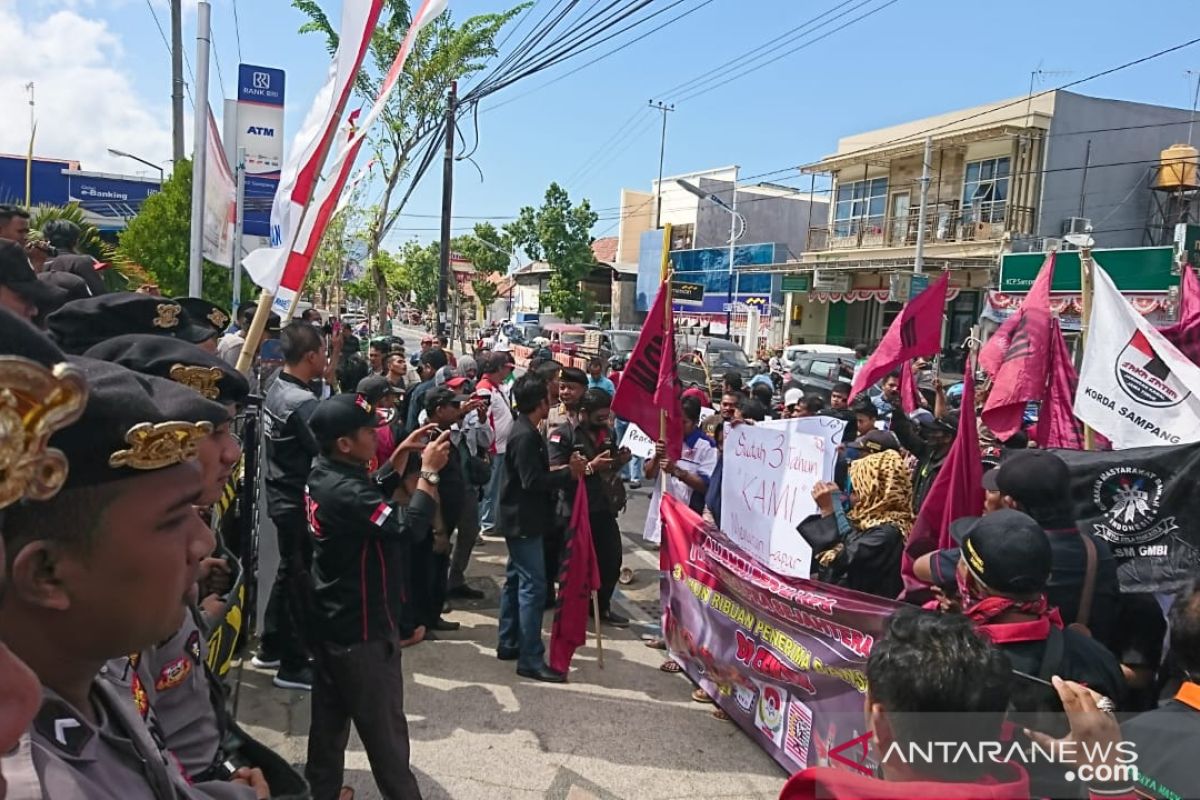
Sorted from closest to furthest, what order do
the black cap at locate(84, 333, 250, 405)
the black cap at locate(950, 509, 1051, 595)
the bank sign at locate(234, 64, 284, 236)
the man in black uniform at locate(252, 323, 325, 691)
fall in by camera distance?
the black cap at locate(950, 509, 1051, 595), the black cap at locate(84, 333, 250, 405), the man in black uniform at locate(252, 323, 325, 691), the bank sign at locate(234, 64, 284, 236)

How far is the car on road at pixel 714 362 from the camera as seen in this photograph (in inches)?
691

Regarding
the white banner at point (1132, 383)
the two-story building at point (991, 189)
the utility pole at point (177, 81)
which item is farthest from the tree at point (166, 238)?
the two-story building at point (991, 189)

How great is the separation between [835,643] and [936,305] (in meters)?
3.16

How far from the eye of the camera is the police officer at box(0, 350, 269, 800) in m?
1.16

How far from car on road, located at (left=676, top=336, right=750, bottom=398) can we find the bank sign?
988 centimetres

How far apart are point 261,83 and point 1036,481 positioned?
8510mm

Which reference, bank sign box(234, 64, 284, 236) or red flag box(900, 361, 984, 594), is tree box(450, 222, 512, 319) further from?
red flag box(900, 361, 984, 594)

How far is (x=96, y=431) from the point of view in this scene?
Result: 1.20m

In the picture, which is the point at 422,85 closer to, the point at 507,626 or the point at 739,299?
the point at 507,626

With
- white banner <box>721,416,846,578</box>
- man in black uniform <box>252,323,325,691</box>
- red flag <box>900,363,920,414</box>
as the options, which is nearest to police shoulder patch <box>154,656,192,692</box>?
man in black uniform <box>252,323,325,691</box>

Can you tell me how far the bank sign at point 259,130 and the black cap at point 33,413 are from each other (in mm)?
8411

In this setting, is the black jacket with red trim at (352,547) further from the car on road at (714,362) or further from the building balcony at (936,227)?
the building balcony at (936,227)

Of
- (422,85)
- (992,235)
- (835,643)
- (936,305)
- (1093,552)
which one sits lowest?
(835,643)

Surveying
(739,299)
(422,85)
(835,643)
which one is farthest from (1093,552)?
(739,299)
